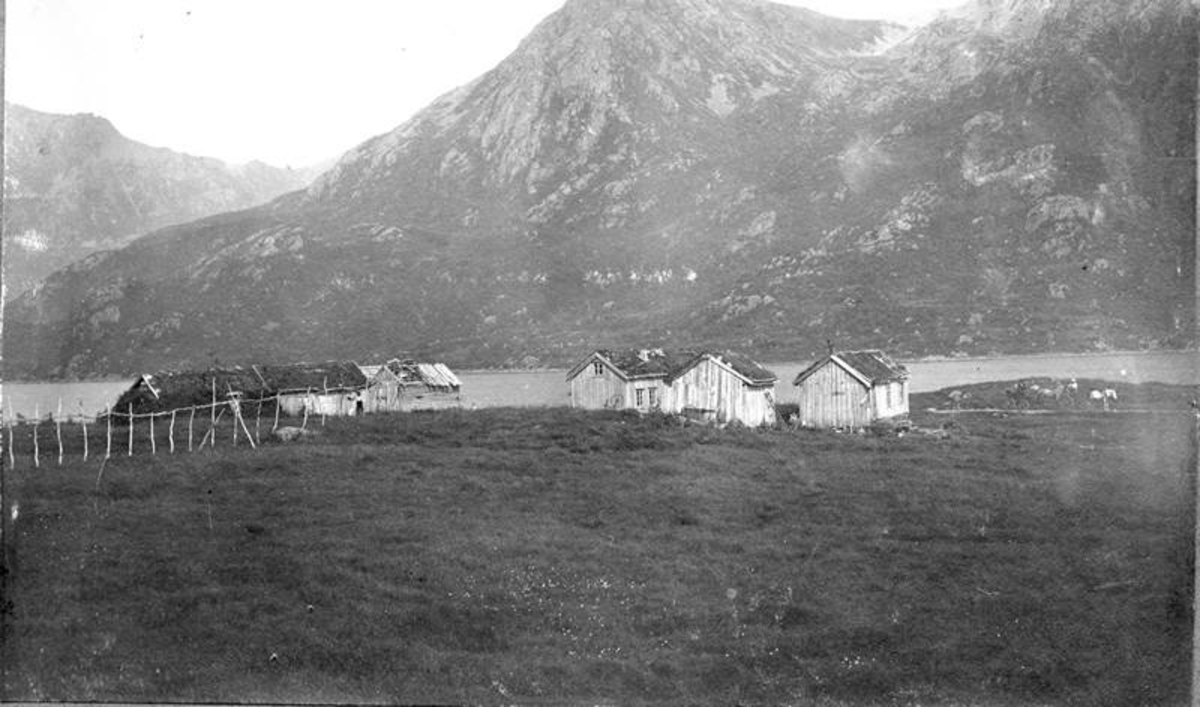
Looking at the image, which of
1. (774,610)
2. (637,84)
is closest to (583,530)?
(774,610)

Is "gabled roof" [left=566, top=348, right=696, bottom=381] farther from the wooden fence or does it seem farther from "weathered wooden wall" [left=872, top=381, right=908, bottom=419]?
the wooden fence

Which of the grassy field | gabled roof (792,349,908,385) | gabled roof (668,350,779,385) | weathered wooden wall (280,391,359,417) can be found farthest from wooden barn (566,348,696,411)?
weathered wooden wall (280,391,359,417)

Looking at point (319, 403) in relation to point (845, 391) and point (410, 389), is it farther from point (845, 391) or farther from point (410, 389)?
point (845, 391)

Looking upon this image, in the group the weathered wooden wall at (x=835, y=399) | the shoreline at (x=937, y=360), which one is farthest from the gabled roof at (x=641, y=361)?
the weathered wooden wall at (x=835, y=399)

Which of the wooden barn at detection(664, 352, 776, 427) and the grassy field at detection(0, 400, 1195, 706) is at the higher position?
the wooden barn at detection(664, 352, 776, 427)

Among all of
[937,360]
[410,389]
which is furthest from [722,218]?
[410,389]

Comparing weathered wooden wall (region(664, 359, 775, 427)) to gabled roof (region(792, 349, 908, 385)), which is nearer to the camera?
weathered wooden wall (region(664, 359, 775, 427))

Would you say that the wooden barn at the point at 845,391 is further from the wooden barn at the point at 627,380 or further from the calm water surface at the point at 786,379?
the wooden barn at the point at 627,380
